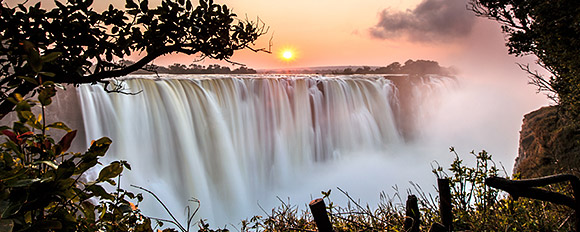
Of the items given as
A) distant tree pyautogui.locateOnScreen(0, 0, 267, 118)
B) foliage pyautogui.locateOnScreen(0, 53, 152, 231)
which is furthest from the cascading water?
foliage pyautogui.locateOnScreen(0, 53, 152, 231)

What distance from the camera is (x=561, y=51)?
5.08 meters

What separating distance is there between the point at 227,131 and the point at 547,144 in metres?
9.15

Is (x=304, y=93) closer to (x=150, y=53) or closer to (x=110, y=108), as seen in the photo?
(x=110, y=108)

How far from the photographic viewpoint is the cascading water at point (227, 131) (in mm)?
9289

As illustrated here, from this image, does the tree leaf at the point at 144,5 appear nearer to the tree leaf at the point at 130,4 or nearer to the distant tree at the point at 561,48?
the tree leaf at the point at 130,4

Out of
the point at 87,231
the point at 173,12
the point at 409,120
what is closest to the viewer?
the point at 87,231

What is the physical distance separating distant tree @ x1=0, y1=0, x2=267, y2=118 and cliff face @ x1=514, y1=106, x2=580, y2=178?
18.3ft

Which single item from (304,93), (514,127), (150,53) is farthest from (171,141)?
(514,127)

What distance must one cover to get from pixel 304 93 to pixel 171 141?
704 centimetres

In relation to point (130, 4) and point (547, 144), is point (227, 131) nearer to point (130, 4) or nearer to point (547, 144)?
point (547, 144)

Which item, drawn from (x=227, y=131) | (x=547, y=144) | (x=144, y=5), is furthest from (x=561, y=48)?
(x=227, y=131)

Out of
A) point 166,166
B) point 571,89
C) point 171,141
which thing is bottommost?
point 166,166

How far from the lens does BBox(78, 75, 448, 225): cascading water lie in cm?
929

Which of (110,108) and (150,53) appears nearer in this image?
(150,53)
